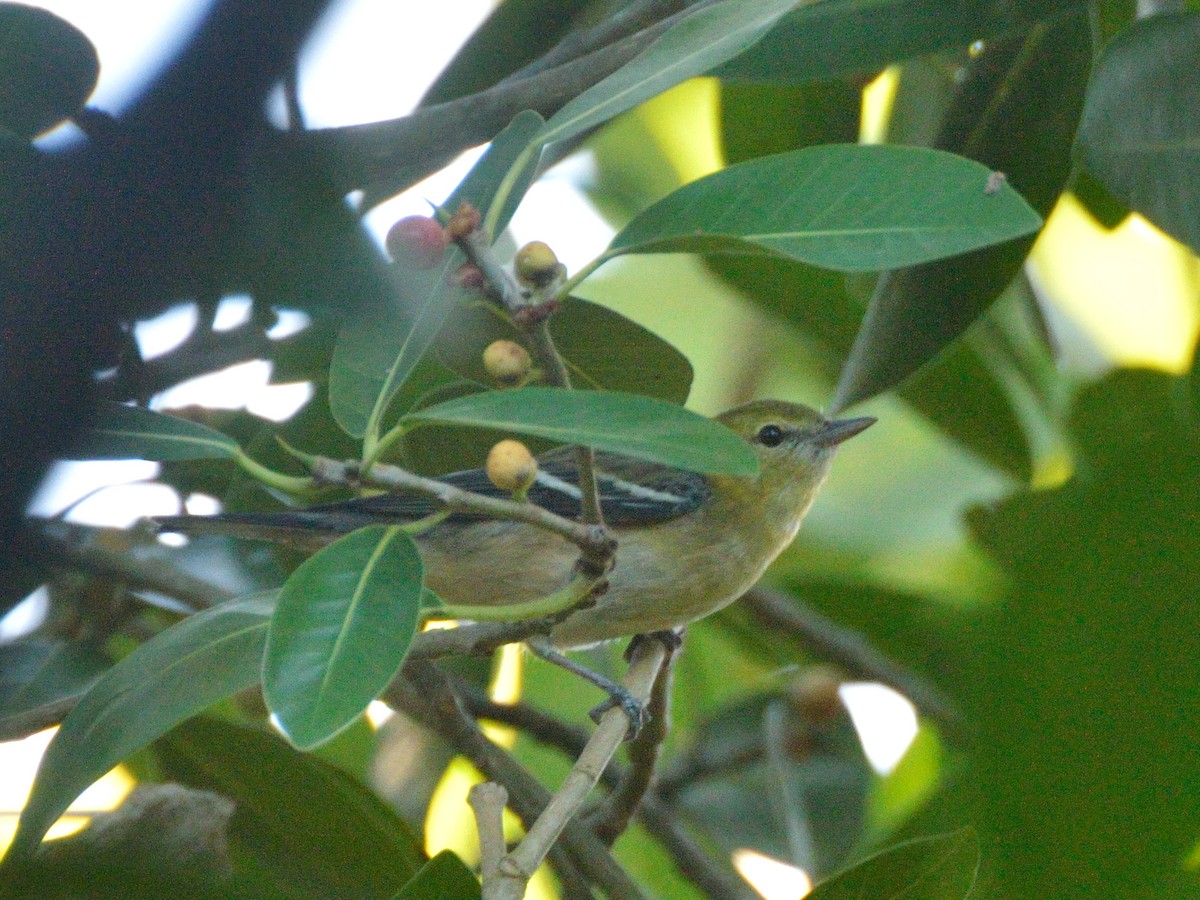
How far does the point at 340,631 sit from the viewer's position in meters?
Result: 1.60

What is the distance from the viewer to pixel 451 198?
84.0 inches

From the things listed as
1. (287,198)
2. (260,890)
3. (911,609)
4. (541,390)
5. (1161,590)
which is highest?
(287,198)

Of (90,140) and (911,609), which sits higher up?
(90,140)

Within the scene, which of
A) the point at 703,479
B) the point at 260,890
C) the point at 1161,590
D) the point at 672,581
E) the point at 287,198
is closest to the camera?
the point at 1161,590

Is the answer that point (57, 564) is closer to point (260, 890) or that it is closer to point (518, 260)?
point (260, 890)

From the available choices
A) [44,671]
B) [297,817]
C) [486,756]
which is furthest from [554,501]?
[44,671]

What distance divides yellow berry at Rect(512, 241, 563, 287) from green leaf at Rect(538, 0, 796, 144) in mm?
244

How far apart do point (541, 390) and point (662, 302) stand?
160 inches

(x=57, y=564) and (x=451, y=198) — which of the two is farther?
(x=57, y=564)

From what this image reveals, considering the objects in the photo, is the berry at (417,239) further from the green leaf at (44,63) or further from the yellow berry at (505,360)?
the green leaf at (44,63)

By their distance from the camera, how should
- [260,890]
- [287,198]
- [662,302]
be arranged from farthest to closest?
[662,302], [260,890], [287,198]

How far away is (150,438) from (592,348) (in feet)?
3.30

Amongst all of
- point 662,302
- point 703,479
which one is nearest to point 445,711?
point 703,479

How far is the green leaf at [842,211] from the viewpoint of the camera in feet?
5.65
